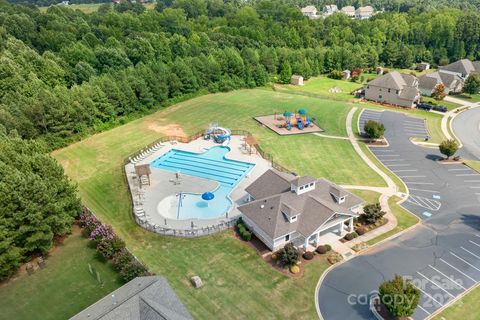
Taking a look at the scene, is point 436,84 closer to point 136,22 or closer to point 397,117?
point 397,117

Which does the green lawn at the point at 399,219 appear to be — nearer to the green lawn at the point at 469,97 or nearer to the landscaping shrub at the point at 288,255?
the landscaping shrub at the point at 288,255

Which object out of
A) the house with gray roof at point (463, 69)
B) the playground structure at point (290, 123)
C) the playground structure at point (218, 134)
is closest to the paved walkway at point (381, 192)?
the playground structure at point (290, 123)

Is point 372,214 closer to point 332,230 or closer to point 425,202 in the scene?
point 332,230

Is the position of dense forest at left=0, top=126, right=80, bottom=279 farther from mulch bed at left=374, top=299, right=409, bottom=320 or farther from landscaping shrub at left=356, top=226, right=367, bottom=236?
landscaping shrub at left=356, top=226, right=367, bottom=236

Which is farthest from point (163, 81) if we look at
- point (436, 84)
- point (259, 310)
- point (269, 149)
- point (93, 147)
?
point (436, 84)

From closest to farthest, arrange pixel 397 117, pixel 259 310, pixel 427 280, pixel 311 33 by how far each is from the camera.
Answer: pixel 259 310 < pixel 427 280 < pixel 397 117 < pixel 311 33

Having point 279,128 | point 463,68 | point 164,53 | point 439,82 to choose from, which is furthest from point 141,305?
point 463,68
